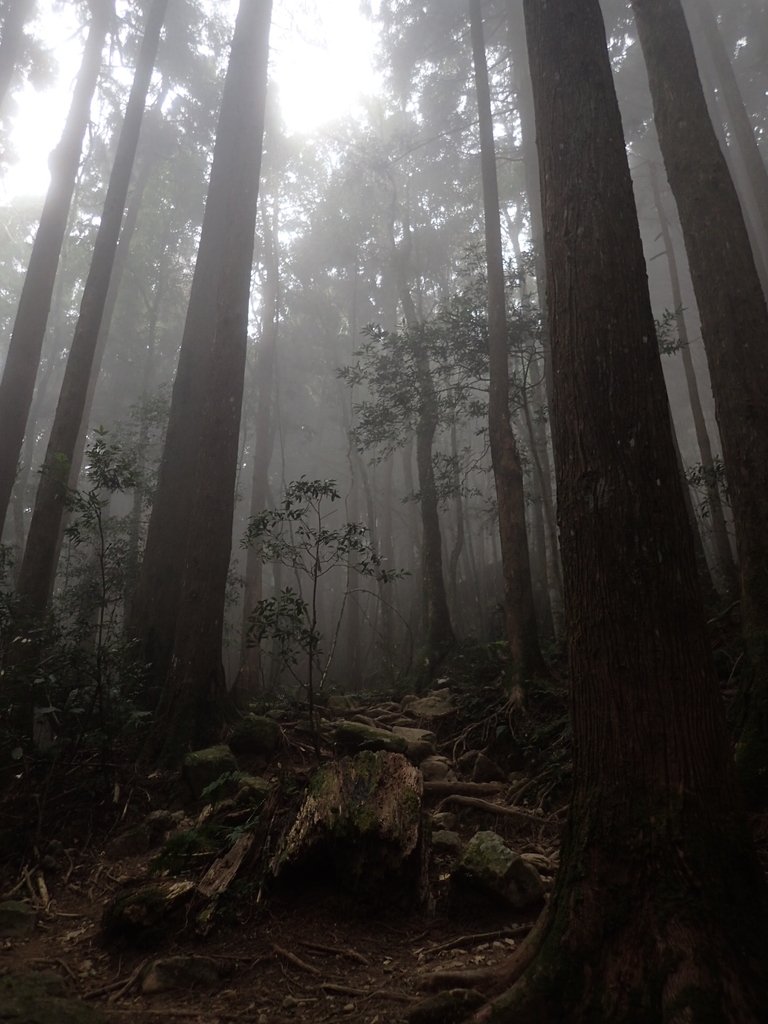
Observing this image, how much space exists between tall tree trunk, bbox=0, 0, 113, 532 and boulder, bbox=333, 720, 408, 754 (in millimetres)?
5786

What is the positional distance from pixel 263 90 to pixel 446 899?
418 inches

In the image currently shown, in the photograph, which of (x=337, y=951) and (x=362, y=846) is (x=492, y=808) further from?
(x=337, y=951)

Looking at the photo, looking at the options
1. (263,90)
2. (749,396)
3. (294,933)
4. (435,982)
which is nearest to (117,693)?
(294,933)

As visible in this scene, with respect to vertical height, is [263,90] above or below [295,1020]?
above

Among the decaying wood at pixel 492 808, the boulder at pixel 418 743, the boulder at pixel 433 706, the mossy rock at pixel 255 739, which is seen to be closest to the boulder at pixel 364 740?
the boulder at pixel 418 743

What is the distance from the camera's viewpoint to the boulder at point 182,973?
274 centimetres

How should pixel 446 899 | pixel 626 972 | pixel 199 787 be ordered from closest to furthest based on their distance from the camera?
pixel 626 972, pixel 446 899, pixel 199 787

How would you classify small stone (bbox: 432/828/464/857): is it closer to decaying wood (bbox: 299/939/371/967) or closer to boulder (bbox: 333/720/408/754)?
decaying wood (bbox: 299/939/371/967)

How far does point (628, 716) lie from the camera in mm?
2129

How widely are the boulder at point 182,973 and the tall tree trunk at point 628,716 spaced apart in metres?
1.43

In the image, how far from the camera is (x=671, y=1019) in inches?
68.7

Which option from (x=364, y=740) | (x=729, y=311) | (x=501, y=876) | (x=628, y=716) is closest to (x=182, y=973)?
(x=501, y=876)

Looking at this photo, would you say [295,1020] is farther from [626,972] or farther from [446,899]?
[626,972]

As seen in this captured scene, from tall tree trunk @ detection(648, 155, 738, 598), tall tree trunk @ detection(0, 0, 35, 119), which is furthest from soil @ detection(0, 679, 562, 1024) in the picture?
tall tree trunk @ detection(0, 0, 35, 119)
